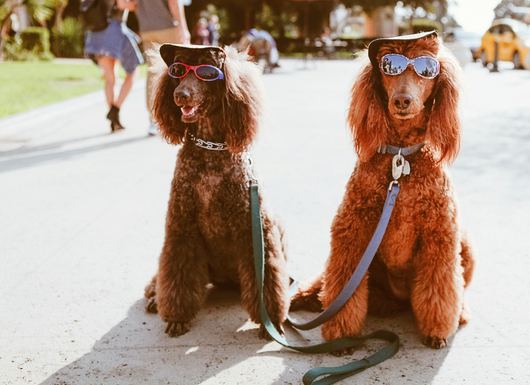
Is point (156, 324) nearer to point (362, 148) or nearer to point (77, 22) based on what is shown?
point (362, 148)

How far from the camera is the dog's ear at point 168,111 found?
10.2ft

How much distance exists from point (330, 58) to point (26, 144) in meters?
22.4

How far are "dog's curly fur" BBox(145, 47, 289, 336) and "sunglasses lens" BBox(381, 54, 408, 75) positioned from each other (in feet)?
2.35

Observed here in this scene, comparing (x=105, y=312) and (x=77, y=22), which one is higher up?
(x=77, y=22)

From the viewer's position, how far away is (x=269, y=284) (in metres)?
3.08

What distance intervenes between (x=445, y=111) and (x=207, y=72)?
3.61 ft

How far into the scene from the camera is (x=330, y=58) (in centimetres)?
2870

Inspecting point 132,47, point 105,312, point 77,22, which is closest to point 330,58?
point 77,22

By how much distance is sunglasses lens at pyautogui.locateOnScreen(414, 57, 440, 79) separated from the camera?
262 centimetres

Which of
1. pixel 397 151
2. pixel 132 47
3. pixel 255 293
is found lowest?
pixel 255 293

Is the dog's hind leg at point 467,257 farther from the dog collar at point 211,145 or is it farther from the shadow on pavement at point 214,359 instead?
the dog collar at point 211,145

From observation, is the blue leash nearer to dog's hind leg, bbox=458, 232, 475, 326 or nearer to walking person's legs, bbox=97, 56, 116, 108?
Answer: dog's hind leg, bbox=458, 232, 475, 326

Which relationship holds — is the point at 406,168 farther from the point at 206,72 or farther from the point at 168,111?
the point at 168,111

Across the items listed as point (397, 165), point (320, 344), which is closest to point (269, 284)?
point (320, 344)
